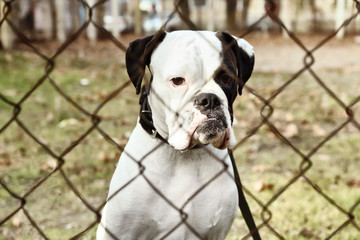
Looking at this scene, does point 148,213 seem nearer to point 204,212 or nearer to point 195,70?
Answer: point 204,212

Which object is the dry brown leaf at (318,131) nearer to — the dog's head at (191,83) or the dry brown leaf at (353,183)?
the dry brown leaf at (353,183)

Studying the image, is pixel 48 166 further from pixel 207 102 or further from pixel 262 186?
pixel 207 102

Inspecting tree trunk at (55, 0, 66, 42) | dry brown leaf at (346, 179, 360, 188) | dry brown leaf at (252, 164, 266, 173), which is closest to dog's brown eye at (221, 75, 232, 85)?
dry brown leaf at (346, 179, 360, 188)

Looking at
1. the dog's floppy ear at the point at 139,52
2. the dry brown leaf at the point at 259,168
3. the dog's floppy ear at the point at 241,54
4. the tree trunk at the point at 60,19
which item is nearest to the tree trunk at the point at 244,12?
the tree trunk at the point at 60,19

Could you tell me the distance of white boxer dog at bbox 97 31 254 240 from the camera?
1.98 metres

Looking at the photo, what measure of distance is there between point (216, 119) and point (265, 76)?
302 inches

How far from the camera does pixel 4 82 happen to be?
774cm

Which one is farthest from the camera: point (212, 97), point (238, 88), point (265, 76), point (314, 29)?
point (314, 29)

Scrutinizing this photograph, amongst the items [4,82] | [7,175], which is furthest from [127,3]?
[7,175]

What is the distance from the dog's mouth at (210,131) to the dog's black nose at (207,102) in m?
0.04

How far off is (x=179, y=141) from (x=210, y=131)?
15cm

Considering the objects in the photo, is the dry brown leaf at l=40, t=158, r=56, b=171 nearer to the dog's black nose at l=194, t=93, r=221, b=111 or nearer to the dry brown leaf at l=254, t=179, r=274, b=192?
the dry brown leaf at l=254, t=179, r=274, b=192

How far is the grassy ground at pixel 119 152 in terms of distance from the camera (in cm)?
337

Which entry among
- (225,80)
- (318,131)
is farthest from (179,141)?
(318,131)
